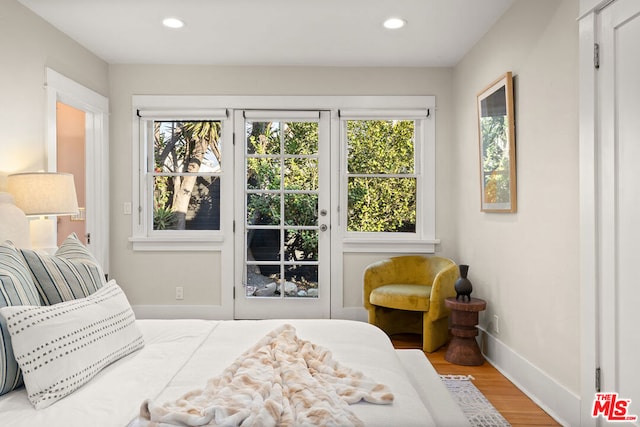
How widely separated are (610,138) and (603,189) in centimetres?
23

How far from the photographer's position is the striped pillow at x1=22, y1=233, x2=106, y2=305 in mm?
1554

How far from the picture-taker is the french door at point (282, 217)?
403 cm

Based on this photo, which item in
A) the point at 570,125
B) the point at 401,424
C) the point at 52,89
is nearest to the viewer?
the point at 401,424

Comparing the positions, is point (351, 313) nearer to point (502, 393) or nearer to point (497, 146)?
point (502, 393)

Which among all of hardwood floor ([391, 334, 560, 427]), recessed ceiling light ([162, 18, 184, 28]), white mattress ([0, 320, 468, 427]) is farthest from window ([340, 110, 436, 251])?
white mattress ([0, 320, 468, 427])

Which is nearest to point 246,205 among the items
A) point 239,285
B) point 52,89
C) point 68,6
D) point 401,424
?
point 239,285

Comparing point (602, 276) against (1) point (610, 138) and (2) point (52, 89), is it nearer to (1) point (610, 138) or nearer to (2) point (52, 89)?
(1) point (610, 138)

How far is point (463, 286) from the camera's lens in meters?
3.13

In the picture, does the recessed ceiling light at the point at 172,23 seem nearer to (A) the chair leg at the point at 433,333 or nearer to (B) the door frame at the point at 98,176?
(B) the door frame at the point at 98,176

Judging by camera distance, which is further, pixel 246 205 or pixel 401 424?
pixel 246 205

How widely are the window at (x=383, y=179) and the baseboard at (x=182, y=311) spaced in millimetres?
1405

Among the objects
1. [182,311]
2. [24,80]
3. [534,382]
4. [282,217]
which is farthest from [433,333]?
[24,80]

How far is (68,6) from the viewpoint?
2832 mm

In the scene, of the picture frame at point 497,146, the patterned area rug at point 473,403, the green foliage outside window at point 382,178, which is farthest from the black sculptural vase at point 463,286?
the green foliage outside window at point 382,178
